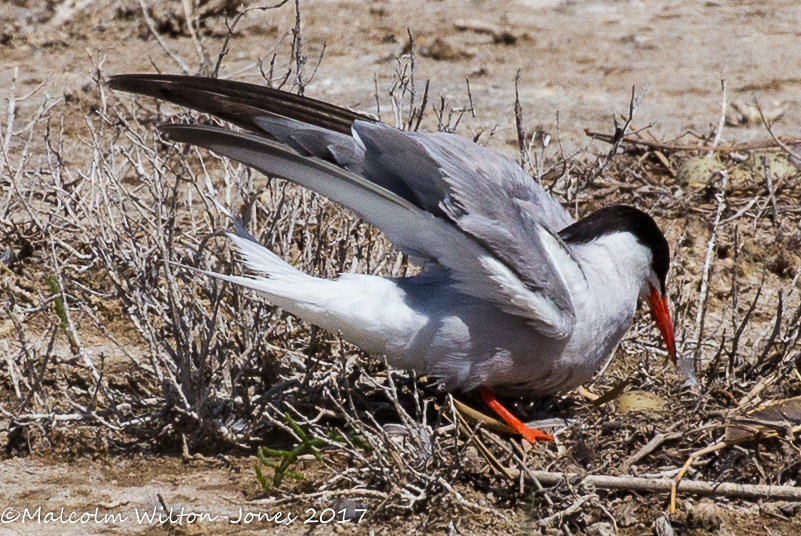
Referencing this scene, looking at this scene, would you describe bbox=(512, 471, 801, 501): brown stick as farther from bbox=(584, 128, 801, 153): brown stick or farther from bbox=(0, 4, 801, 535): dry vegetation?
bbox=(584, 128, 801, 153): brown stick

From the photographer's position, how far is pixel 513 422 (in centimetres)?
397

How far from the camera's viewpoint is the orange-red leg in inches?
155

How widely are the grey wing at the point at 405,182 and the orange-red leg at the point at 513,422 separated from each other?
354 mm

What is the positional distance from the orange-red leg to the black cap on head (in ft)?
1.90

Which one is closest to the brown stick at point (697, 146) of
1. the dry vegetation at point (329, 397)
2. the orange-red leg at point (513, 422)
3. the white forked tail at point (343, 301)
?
the dry vegetation at point (329, 397)

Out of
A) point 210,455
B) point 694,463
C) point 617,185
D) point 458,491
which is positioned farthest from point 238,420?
point 617,185

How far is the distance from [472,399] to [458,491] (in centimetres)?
65

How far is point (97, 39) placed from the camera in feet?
26.2

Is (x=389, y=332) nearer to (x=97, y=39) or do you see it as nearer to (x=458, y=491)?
(x=458, y=491)

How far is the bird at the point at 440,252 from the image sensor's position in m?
3.66

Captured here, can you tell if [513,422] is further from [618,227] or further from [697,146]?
[697,146]

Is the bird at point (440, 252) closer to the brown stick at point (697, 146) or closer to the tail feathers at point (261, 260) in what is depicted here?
the tail feathers at point (261, 260)

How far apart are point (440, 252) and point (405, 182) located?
0.82ft

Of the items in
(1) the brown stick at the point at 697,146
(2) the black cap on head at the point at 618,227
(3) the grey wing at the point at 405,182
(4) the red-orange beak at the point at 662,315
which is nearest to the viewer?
(3) the grey wing at the point at 405,182
